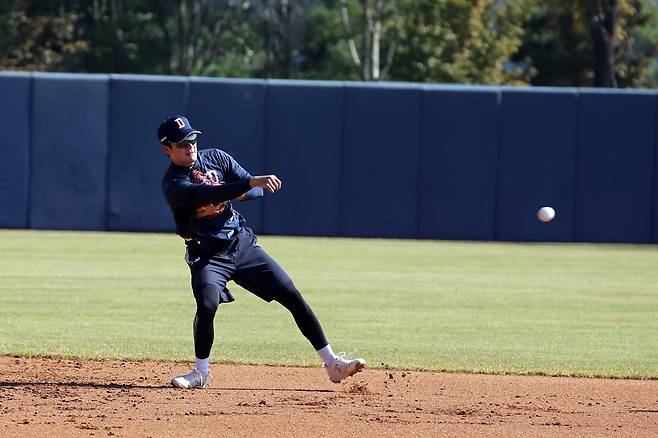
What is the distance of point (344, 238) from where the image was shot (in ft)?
68.8

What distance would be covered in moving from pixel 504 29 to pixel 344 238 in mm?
12042

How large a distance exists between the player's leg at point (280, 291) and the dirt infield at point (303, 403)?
0.17m

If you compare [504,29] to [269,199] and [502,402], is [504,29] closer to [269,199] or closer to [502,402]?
[269,199]

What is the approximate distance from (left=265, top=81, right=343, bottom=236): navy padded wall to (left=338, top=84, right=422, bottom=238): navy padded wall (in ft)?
0.69

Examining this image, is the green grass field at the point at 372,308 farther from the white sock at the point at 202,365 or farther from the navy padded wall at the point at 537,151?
the navy padded wall at the point at 537,151

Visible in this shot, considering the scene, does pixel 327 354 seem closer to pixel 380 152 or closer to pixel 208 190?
pixel 208 190

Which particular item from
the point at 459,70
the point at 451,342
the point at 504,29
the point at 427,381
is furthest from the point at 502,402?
the point at 504,29

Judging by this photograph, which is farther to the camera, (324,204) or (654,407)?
(324,204)

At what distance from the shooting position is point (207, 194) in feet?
21.3

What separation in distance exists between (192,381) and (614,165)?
1489 cm

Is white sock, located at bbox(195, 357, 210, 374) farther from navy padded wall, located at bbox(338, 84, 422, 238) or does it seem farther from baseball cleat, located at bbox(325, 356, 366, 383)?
navy padded wall, located at bbox(338, 84, 422, 238)

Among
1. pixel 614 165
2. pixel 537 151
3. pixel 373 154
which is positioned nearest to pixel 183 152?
pixel 373 154

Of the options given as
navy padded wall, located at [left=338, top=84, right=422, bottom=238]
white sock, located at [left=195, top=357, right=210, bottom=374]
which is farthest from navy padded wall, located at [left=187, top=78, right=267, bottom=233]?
white sock, located at [left=195, top=357, right=210, bottom=374]

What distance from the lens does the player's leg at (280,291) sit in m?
6.92
